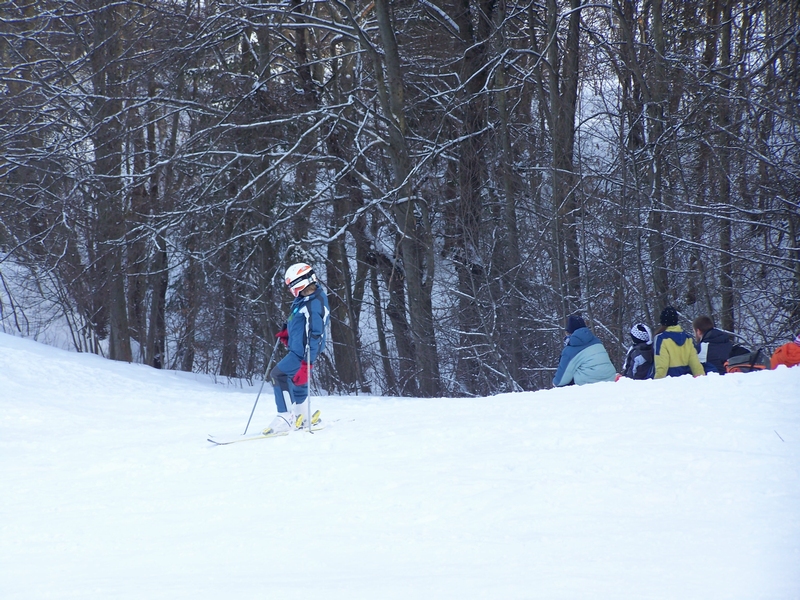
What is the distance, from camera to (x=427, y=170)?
17.2 meters

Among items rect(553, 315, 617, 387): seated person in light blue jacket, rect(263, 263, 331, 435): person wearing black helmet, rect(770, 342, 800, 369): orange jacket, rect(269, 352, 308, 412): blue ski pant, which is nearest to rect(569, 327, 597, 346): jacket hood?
rect(553, 315, 617, 387): seated person in light blue jacket

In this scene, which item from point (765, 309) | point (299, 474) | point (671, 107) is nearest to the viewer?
point (299, 474)

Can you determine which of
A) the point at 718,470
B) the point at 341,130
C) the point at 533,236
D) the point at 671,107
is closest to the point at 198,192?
the point at 341,130

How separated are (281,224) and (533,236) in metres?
5.29

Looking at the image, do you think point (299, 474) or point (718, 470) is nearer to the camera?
point (718, 470)

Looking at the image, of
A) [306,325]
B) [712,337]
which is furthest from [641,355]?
[306,325]

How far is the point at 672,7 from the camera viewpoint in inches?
648

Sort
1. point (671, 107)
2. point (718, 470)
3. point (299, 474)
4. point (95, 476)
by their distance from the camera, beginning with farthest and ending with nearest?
1. point (671, 107)
2. point (95, 476)
3. point (299, 474)
4. point (718, 470)

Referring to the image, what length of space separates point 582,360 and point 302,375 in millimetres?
3389

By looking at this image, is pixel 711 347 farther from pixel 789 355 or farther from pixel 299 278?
pixel 299 278

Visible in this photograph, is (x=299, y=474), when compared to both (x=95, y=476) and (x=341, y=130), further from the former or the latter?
(x=341, y=130)

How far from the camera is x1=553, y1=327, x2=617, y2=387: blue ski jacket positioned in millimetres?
9125

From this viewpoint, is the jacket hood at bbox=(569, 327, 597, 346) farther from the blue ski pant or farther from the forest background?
the forest background

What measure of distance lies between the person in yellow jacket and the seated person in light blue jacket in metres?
0.55
